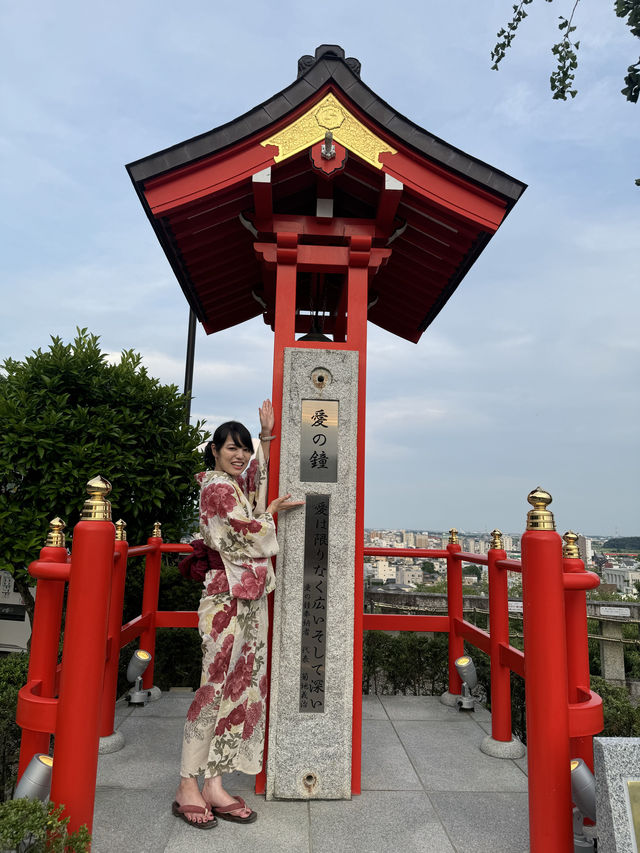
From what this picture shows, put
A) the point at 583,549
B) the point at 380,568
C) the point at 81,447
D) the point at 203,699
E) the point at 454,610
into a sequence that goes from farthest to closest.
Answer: the point at 380,568 < the point at 81,447 < the point at 454,610 < the point at 583,549 < the point at 203,699

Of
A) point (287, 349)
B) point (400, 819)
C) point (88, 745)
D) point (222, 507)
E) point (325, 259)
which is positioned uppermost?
point (325, 259)

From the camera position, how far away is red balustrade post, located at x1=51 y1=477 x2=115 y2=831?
2.17 m

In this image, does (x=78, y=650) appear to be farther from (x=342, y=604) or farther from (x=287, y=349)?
(x=287, y=349)

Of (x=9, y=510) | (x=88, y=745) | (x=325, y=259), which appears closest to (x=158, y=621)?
(x=9, y=510)

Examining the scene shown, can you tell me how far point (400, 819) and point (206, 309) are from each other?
14.0 feet

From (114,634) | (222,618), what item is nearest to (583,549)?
(222,618)

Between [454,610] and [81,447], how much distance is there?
3839mm

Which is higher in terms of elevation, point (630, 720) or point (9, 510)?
point (9, 510)

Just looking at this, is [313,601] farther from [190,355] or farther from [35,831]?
[190,355]

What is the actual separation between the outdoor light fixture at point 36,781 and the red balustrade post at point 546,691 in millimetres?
2001

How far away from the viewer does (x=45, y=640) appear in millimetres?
2500

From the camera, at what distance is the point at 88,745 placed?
7.23 feet

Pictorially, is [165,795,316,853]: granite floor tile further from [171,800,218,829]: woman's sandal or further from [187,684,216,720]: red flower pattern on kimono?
[187,684,216,720]: red flower pattern on kimono

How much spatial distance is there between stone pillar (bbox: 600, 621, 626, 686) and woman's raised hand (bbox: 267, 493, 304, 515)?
6.37 meters
